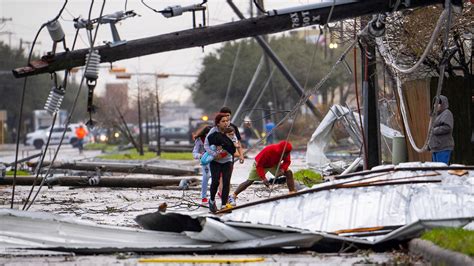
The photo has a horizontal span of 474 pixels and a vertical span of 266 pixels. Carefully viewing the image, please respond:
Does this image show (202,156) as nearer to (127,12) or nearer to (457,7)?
(127,12)

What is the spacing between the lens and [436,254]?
31.1 feet

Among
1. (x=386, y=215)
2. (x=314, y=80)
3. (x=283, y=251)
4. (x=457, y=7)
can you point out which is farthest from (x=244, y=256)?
(x=314, y=80)

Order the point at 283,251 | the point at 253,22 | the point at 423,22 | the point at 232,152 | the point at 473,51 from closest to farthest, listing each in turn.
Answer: the point at 283,251
the point at 253,22
the point at 232,152
the point at 423,22
the point at 473,51

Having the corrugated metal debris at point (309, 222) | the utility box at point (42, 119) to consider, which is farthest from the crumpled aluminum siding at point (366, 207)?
the utility box at point (42, 119)

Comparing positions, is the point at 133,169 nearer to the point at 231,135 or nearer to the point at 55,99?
the point at 231,135

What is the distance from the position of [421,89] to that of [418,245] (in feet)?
39.5

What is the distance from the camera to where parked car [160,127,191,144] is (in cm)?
7710

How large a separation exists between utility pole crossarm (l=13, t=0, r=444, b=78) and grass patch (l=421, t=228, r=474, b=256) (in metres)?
4.08

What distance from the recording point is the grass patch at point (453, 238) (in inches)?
363

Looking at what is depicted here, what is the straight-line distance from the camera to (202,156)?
677 inches

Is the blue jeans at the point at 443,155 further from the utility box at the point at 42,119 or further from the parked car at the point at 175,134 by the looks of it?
the utility box at the point at 42,119

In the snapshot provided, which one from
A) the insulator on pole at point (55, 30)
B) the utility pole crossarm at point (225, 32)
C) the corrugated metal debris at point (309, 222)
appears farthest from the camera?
the insulator on pole at point (55, 30)

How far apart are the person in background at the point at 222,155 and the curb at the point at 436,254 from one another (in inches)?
223

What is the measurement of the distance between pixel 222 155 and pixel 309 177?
268 inches
